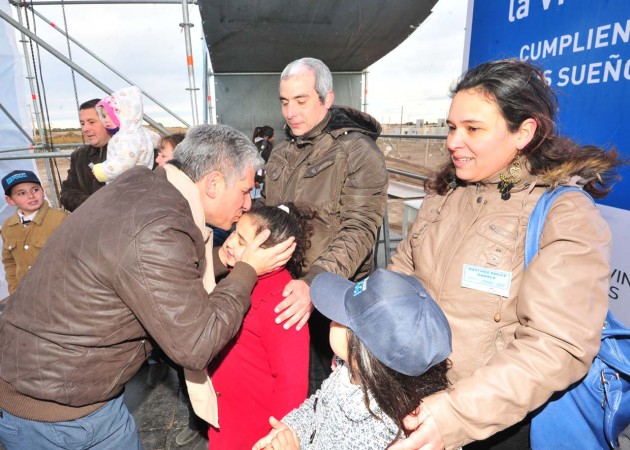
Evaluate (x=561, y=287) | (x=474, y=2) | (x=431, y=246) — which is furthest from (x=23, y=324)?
(x=474, y=2)

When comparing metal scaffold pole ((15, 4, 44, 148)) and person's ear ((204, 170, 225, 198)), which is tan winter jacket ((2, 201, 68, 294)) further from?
metal scaffold pole ((15, 4, 44, 148))

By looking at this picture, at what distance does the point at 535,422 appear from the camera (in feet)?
4.15

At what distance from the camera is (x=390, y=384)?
1107mm

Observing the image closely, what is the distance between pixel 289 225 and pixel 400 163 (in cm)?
2210

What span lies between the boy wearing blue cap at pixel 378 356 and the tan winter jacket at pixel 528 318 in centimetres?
10

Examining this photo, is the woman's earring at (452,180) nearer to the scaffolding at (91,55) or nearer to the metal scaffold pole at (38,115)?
the scaffolding at (91,55)

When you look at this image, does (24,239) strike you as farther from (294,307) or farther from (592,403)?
(592,403)

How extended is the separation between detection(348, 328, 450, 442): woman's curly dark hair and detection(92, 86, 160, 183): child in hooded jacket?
2.53 m

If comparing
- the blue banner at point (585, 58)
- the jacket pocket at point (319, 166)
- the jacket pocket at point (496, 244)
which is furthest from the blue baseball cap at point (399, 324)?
the blue banner at point (585, 58)

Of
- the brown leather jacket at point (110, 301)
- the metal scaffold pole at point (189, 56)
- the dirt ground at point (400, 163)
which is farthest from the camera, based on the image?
the dirt ground at point (400, 163)

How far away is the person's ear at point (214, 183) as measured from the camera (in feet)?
5.05

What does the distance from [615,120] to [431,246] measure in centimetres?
102

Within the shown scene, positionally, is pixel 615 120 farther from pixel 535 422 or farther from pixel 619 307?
pixel 535 422

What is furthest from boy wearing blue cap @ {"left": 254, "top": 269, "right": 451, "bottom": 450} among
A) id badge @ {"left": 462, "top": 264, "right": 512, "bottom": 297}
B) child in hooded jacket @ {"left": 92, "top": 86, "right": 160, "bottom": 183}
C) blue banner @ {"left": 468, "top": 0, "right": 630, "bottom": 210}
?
child in hooded jacket @ {"left": 92, "top": 86, "right": 160, "bottom": 183}
